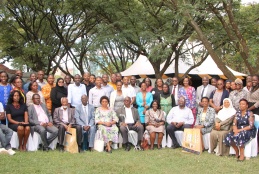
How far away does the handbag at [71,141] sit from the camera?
795 centimetres

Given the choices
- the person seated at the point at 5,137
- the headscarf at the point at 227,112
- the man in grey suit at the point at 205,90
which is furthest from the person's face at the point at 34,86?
the headscarf at the point at 227,112

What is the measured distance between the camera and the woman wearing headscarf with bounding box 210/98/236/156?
7797 mm

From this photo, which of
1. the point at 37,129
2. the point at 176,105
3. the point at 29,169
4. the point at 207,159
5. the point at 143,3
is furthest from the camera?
the point at 143,3

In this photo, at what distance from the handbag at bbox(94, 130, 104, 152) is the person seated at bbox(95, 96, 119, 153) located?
0.08m

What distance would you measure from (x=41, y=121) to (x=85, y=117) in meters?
1.02

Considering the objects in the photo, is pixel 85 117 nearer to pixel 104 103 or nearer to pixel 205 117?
pixel 104 103

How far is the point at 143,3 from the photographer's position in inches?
555

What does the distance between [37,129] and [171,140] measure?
324cm

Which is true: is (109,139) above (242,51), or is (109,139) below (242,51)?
below

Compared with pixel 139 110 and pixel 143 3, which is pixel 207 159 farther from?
pixel 143 3

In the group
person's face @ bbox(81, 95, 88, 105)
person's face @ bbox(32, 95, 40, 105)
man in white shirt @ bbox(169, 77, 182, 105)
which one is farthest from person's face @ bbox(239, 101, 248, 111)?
person's face @ bbox(32, 95, 40, 105)

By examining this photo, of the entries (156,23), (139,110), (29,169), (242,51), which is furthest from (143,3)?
(29,169)

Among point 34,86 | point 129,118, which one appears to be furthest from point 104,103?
point 34,86

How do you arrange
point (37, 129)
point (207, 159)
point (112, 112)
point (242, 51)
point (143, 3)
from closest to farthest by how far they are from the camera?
point (207, 159), point (37, 129), point (112, 112), point (242, 51), point (143, 3)
